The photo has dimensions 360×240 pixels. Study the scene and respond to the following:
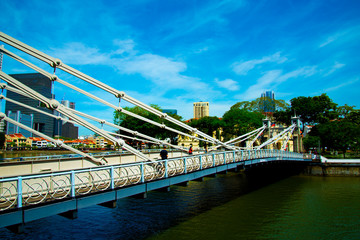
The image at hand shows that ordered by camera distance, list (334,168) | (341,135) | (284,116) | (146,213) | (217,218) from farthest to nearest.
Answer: (284,116) < (341,135) < (334,168) < (146,213) < (217,218)

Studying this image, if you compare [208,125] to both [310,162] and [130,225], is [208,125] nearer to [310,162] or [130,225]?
[310,162]

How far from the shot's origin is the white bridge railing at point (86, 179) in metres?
7.87

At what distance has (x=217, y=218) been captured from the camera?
17469 mm

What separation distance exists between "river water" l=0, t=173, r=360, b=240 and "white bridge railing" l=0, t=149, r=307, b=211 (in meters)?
3.06

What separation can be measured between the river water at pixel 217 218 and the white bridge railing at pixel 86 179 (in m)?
3.06

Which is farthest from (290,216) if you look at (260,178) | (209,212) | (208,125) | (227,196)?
(208,125)

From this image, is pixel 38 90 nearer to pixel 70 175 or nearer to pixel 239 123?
pixel 239 123

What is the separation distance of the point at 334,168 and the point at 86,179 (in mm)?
37943

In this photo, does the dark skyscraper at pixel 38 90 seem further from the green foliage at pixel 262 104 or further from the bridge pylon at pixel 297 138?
the bridge pylon at pixel 297 138

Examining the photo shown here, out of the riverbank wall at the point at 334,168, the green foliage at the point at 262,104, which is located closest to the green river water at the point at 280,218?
the riverbank wall at the point at 334,168

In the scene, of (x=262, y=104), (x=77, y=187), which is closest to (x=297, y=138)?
(x=262, y=104)

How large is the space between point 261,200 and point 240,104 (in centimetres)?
5984

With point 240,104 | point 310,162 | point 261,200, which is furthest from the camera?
point 240,104

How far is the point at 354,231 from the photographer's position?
49.8 ft
